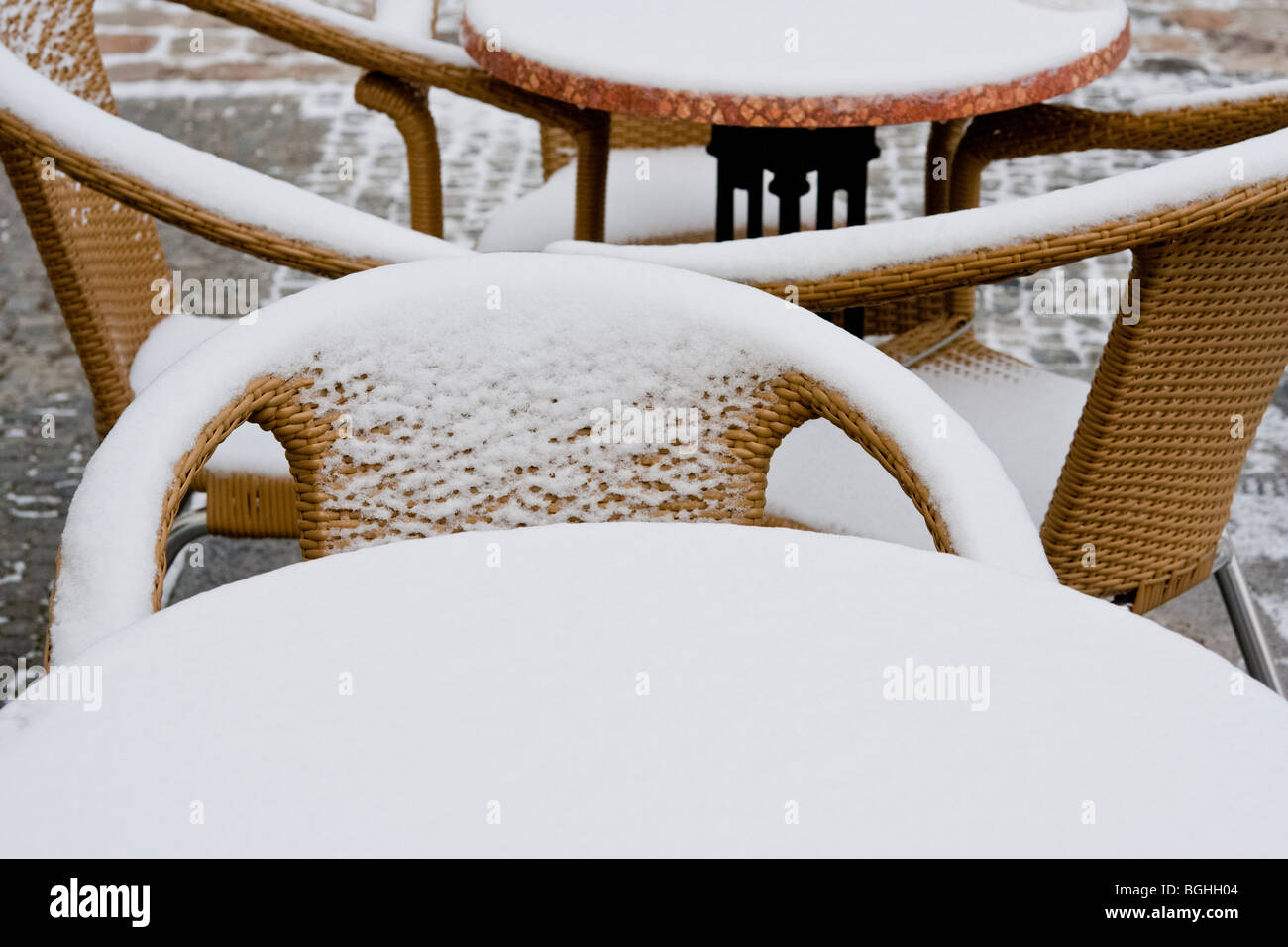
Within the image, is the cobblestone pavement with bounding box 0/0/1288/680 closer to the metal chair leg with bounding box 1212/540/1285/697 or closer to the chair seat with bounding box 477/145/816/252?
the metal chair leg with bounding box 1212/540/1285/697

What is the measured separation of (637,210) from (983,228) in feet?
3.89

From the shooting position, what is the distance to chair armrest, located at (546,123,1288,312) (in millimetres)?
1409

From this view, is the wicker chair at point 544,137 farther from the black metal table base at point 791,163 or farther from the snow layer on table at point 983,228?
the snow layer on table at point 983,228

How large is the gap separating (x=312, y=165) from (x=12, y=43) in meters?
2.31

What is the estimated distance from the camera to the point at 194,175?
5.24ft

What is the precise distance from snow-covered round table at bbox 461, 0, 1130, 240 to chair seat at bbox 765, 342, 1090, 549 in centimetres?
35

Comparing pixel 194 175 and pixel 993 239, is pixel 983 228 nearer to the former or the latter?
pixel 993 239

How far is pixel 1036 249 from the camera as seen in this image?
1451mm

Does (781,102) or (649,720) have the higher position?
(781,102)

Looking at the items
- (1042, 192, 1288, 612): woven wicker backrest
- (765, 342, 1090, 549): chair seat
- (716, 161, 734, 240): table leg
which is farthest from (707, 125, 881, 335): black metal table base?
(1042, 192, 1288, 612): woven wicker backrest

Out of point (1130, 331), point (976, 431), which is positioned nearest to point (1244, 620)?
point (976, 431)

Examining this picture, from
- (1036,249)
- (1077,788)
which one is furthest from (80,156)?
(1077,788)

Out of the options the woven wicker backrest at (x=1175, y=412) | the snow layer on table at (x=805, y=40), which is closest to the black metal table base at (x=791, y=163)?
the snow layer on table at (x=805, y=40)
